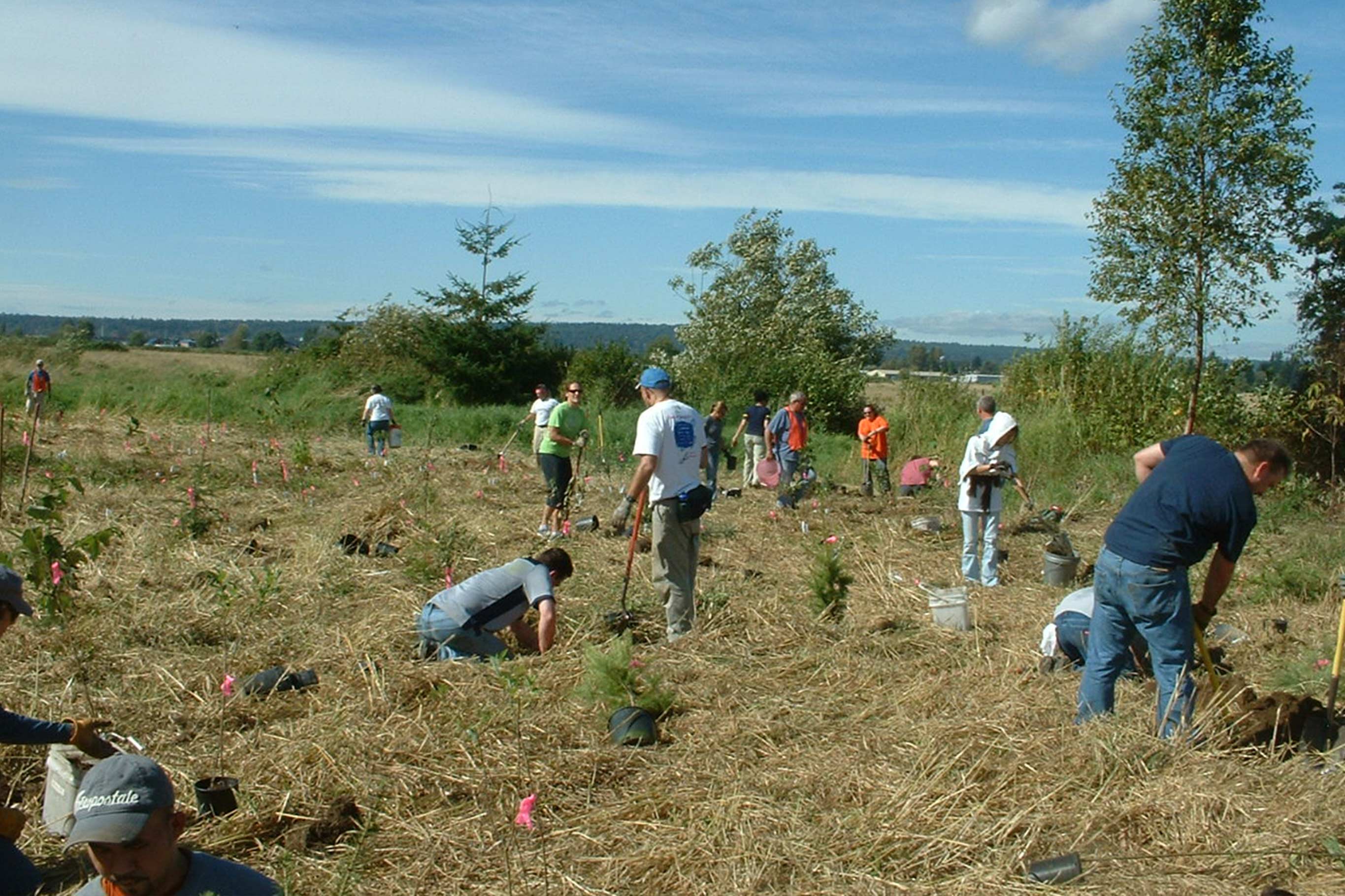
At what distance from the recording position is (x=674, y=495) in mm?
6895

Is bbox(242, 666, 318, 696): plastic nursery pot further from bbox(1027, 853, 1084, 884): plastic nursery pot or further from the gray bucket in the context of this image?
the gray bucket

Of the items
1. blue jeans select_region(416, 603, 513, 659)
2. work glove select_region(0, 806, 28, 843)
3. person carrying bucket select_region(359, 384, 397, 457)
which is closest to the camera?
→ work glove select_region(0, 806, 28, 843)

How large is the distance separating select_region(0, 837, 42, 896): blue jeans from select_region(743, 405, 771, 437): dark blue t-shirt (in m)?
12.4

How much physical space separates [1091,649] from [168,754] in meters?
3.90

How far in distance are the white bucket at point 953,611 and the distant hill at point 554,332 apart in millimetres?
14892

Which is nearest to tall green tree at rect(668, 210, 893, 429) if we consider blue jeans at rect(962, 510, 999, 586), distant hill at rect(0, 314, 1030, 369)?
distant hill at rect(0, 314, 1030, 369)

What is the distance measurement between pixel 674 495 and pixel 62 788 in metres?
3.61

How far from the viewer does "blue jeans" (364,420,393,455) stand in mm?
16844

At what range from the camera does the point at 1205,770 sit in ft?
14.6

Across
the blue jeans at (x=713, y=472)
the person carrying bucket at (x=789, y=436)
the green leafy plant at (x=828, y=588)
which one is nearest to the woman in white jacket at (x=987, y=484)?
the green leafy plant at (x=828, y=588)

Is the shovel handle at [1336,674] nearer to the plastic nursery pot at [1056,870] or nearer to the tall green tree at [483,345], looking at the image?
the plastic nursery pot at [1056,870]

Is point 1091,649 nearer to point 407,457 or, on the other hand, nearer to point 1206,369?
point 407,457

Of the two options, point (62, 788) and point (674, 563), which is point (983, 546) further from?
point (62, 788)

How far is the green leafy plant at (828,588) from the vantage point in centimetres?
743
